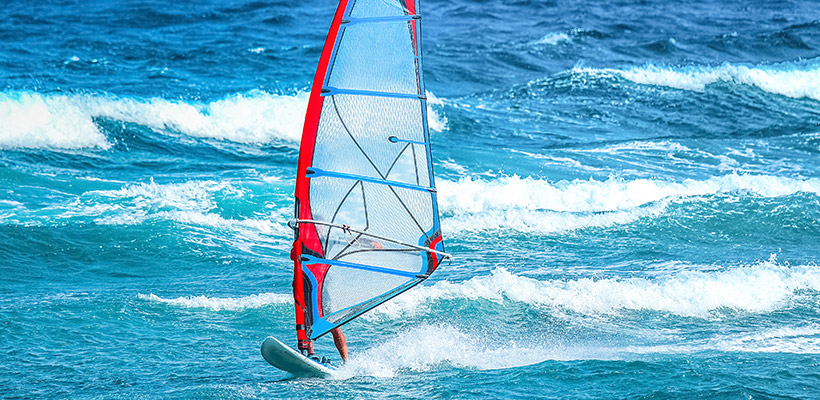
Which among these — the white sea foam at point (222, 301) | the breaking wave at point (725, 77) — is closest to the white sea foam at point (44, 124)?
the white sea foam at point (222, 301)

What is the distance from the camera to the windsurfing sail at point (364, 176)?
5305 mm

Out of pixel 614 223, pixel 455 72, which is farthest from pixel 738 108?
pixel 614 223

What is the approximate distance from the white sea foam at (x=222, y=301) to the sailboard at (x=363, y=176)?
221 centimetres

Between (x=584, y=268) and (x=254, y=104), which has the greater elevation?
(x=254, y=104)

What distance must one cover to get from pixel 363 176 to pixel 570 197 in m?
7.30

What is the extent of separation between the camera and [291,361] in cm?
550

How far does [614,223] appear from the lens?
1096 cm

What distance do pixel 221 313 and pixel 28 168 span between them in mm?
7177

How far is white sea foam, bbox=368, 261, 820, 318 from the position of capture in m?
7.75

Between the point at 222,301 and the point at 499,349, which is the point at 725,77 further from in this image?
the point at 222,301

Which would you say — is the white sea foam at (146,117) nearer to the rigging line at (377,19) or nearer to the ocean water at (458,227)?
the ocean water at (458,227)

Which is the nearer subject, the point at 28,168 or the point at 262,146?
the point at 28,168

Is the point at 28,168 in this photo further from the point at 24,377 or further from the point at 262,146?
the point at 24,377

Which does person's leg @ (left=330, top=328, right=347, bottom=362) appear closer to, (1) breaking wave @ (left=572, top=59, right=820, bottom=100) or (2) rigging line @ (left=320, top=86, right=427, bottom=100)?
(2) rigging line @ (left=320, top=86, right=427, bottom=100)
